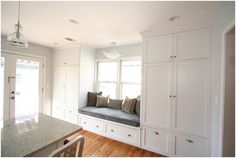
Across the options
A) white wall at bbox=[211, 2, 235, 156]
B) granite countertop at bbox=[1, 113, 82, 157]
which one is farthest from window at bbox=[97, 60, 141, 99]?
granite countertop at bbox=[1, 113, 82, 157]

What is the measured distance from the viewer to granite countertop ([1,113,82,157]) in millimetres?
961

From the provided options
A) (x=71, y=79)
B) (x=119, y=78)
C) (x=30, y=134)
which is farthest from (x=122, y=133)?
(x=71, y=79)

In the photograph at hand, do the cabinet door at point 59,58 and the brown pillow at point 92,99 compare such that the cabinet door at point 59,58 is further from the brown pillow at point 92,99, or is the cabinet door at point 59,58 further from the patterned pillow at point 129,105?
the patterned pillow at point 129,105

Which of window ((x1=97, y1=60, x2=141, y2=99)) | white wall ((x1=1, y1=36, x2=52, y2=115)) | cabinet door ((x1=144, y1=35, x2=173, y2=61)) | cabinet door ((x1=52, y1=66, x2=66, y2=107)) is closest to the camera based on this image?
cabinet door ((x1=144, y1=35, x2=173, y2=61))

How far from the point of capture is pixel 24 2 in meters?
1.63

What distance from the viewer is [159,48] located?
7.74ft

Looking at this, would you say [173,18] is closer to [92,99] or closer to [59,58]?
[92,99]

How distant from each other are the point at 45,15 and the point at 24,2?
0.32 meters

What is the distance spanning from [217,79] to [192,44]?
2.21ft

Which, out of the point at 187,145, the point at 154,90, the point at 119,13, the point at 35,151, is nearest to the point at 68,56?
the point at 119,13

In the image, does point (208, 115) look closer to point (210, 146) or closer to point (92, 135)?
point (210, 146)

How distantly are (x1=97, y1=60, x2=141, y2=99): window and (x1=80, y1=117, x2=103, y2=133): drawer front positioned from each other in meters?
0.93

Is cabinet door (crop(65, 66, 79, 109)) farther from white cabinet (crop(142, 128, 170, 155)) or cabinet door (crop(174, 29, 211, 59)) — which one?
cabinet door (crop(174, 29, 211, 59))

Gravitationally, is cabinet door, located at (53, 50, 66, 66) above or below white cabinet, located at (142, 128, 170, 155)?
above
